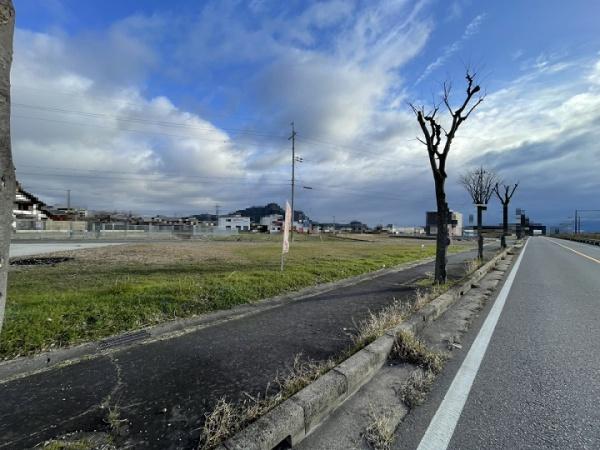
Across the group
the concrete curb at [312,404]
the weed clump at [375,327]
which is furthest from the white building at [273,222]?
the concrete curb at [312,404]

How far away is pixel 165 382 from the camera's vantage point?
3.26 metres

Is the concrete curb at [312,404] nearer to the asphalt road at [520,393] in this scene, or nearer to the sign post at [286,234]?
the asphalt road at [520,393]

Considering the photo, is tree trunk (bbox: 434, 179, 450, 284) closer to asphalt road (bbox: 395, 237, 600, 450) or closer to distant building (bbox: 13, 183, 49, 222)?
asphalt road (bbox: 395, 237, 600, 450)

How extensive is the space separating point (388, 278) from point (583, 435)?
26.4 feet

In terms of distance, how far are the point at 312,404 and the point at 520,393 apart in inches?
85.1

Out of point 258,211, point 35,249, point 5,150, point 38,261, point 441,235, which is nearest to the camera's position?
point 5,150

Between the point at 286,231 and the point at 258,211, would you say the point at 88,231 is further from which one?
the point at 258,211

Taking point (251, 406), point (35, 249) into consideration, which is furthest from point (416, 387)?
point (35, 249)

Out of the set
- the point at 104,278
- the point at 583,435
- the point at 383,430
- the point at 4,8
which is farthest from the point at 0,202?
the point at 104,278

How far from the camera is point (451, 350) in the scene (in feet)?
14.3

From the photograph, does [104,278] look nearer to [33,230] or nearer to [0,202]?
[0,202]

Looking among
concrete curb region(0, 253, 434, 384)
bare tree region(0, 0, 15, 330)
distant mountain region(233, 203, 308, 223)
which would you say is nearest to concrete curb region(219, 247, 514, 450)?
bare tree region(0, 0, 15, 330)

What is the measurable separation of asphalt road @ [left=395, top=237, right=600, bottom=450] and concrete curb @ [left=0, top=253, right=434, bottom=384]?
11.7 feet

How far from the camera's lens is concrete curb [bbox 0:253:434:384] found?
352 centimetres
